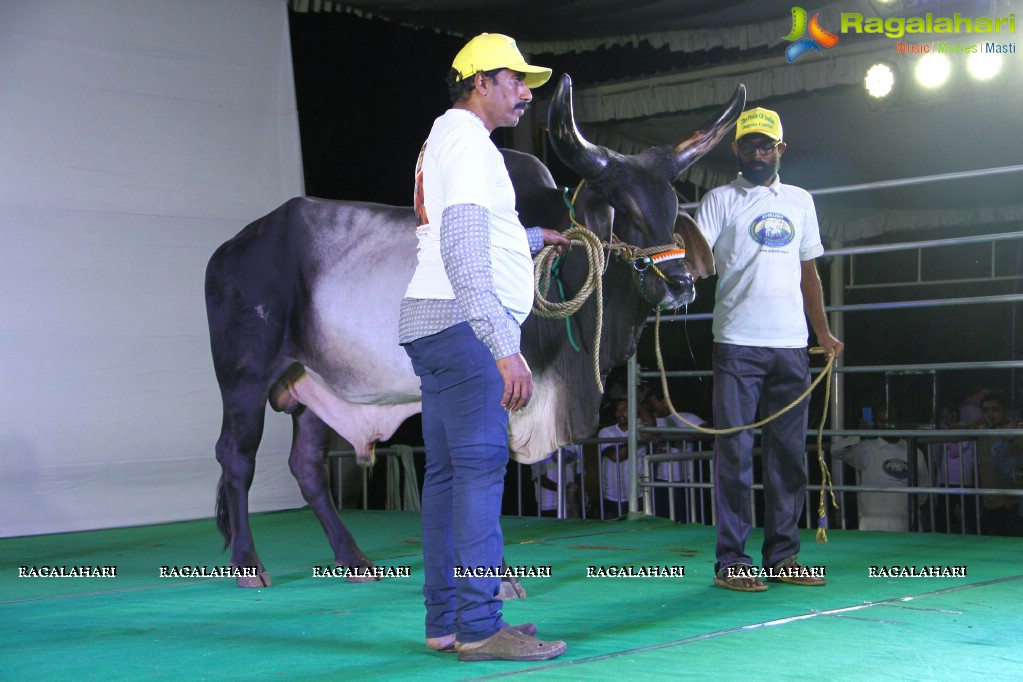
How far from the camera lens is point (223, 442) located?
214 inches

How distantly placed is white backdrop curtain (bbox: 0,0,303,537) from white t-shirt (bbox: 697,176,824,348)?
444 centimetres

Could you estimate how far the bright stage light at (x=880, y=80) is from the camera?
8.12 meters

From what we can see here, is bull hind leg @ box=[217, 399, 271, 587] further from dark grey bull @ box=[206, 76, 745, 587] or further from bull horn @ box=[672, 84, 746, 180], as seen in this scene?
bull horn @ box=[672, 84, 746, 180]

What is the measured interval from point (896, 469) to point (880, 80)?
3.06 metres

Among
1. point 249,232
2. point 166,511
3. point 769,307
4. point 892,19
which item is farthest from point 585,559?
point 892,19

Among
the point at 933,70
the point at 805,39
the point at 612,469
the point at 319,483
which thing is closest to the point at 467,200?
the point at 319,483

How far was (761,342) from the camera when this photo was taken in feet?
15.5

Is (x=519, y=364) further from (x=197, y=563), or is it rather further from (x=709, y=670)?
(x=197, y=563)

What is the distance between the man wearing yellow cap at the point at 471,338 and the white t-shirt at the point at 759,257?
5.18 feet

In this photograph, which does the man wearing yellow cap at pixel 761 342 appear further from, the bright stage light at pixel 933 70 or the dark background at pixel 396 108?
the bright stage light at pixel 933 70

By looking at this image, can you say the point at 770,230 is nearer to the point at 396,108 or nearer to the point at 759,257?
the point at 759,257

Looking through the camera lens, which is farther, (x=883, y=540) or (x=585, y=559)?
(x=883, y=540)

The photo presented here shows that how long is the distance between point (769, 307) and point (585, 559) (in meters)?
1.61

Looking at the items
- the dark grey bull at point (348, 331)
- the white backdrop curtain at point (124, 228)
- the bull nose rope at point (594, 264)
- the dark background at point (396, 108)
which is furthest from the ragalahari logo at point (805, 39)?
the bull nose rope at point (594, 264)
